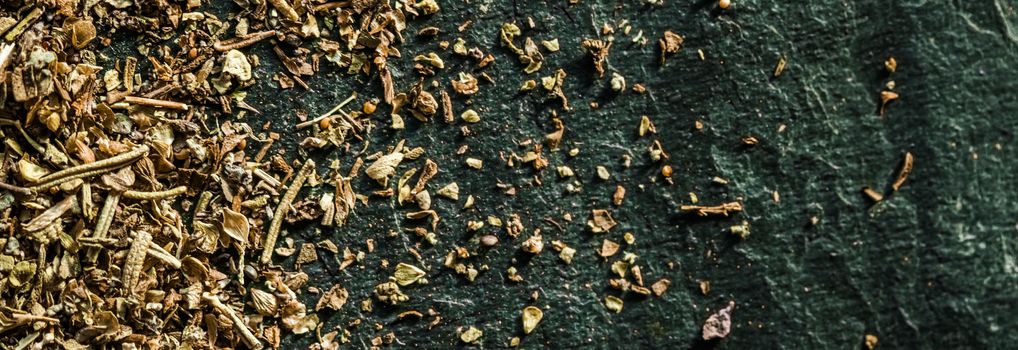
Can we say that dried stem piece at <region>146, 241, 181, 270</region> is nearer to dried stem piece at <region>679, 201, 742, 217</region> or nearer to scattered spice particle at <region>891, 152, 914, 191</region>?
dried stem piece at <region>679, 201, 742, 217</region>

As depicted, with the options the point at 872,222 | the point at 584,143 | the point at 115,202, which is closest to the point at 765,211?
the point at 872,222

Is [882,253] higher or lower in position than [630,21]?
lower

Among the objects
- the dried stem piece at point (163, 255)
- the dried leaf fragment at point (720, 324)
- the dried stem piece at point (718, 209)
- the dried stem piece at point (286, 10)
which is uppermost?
the dried stem piece at point (286, 10)

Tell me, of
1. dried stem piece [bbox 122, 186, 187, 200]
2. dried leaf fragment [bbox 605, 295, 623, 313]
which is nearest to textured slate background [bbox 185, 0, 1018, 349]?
dried leaf fragment [bbox 605, 295, 623, 313]

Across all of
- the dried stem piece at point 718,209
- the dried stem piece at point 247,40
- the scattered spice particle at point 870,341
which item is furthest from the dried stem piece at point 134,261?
the scattered spice particle at point 870,341

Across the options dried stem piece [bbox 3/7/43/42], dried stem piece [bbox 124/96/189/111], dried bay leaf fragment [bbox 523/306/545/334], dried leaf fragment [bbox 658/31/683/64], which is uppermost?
Answer: dried stem piece [bbox 3/7/43/42]

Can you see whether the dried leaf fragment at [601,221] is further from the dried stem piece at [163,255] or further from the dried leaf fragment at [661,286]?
the dried stem piece at [163,255]

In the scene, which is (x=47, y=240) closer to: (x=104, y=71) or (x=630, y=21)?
(x=104, y=71)
